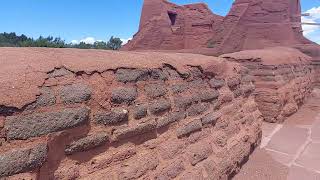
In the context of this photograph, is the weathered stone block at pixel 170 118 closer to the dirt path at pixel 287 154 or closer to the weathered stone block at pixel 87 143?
the weathered stone block at pixel 87 143

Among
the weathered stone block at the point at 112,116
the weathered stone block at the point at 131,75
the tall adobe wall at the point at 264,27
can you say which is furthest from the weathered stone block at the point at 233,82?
the tall adobe wall at the point at 264,27

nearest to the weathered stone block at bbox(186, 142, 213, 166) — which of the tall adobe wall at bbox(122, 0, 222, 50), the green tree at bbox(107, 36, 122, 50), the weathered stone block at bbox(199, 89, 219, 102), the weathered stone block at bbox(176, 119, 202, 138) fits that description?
the weathered stone block at bbox(176, 119, 202, 138)

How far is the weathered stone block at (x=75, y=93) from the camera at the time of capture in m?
1.66

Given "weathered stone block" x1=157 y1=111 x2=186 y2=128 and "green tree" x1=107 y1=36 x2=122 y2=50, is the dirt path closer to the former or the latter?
"weathered stone block" x1=157 y1=111 x2=186 y2=128

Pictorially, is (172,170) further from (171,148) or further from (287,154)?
(287,154)

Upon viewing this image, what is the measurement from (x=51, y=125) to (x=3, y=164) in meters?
0.27

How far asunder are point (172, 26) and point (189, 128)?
2323 centimetres

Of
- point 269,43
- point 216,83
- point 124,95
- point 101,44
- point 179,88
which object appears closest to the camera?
point 124,95

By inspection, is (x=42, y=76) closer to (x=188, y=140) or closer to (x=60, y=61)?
(x=60, y=61)

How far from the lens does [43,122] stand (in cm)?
152

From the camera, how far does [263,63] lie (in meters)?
5.43

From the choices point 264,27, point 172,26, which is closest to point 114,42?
point 172,26

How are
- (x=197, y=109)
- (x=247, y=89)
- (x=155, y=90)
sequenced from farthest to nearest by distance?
(x=247, y=89) → (x=197, y=109) → (x=155, y=90)

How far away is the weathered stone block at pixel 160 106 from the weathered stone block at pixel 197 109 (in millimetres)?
295
